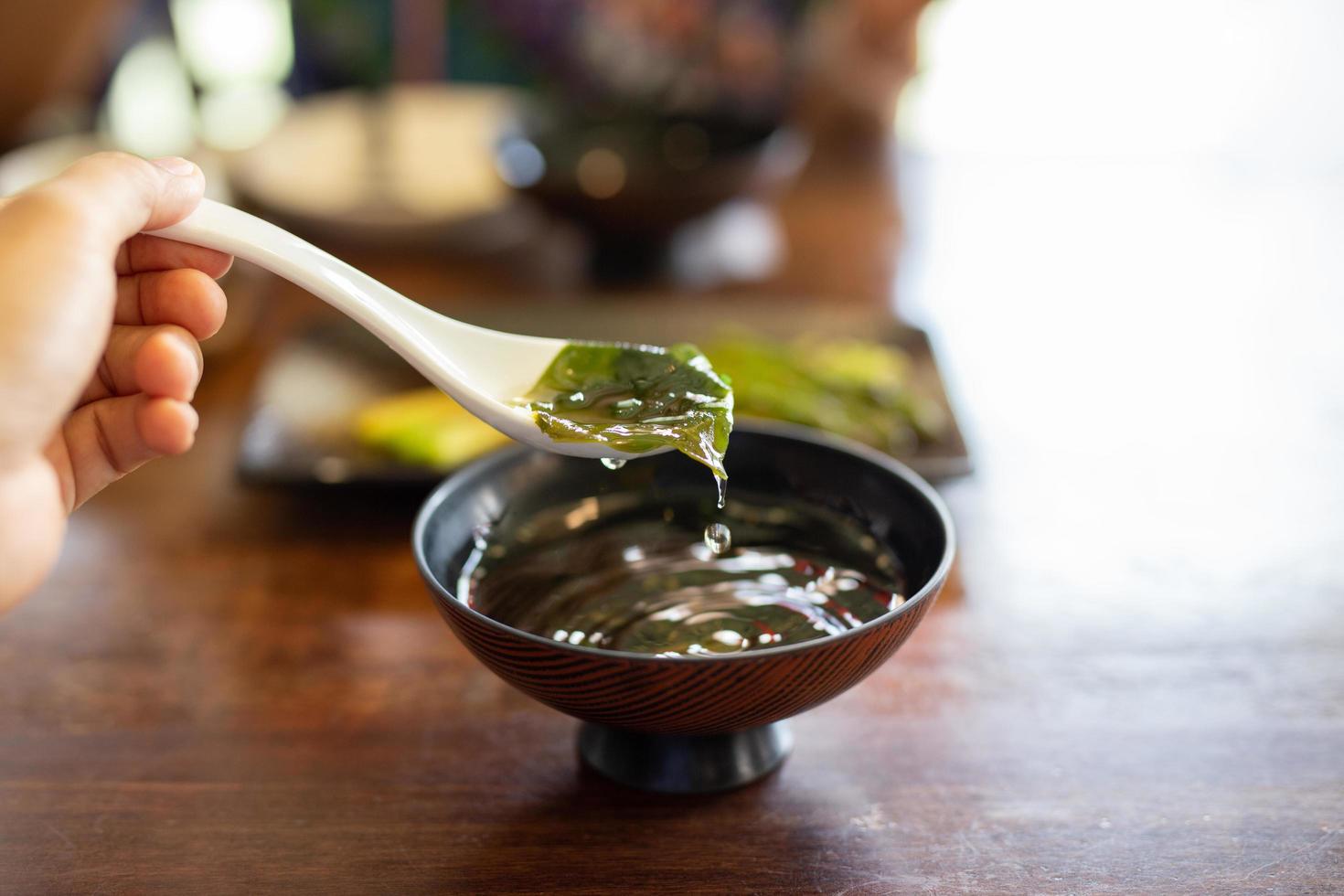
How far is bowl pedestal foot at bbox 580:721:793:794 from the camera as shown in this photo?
799 millimetres

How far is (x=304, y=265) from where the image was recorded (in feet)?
2.61

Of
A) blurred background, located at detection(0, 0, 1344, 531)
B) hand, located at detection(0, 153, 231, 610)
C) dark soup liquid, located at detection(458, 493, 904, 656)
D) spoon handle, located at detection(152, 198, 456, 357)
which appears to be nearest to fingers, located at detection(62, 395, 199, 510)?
hand, located at detection(0, 153, 231, 610)

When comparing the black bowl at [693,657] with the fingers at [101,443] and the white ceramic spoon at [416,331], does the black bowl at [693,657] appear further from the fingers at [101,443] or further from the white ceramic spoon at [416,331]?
the fingers at [101,443]

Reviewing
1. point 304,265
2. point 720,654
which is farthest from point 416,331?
point 720,654

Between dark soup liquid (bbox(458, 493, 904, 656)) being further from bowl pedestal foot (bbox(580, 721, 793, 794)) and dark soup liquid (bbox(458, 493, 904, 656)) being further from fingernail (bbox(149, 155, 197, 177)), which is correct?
fingernail (bbox(149, 155, 197, 177))

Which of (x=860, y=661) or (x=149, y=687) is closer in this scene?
(x=860, y=661)

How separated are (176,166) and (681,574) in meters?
0.44

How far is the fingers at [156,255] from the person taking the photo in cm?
83

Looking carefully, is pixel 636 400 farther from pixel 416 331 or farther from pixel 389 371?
pixel 389 371

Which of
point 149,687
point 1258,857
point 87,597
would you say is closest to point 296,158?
point 87,597

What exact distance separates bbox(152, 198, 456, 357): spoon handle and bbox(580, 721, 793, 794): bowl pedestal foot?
0.30 meters

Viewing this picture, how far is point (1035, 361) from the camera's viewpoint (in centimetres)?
151

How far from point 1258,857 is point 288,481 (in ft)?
2.84

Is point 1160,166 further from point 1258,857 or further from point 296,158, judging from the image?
point 1258,857
